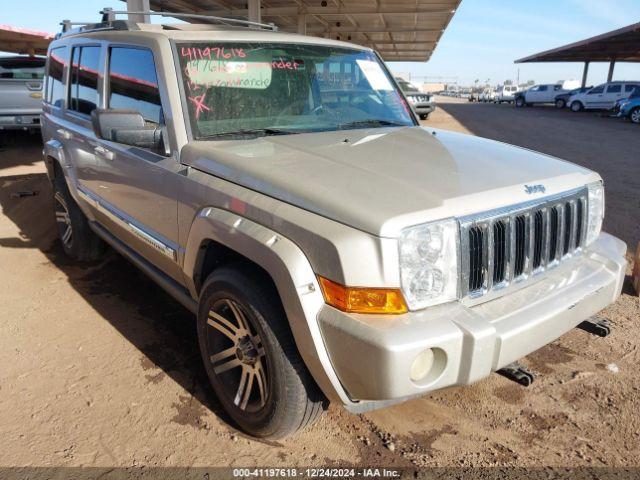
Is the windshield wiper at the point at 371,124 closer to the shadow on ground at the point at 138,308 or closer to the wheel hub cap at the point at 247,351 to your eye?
the wheel hub cap at the point at 247,351

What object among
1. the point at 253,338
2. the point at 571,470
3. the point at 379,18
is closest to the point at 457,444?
the point at 571,470

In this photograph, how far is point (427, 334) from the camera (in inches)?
73.0

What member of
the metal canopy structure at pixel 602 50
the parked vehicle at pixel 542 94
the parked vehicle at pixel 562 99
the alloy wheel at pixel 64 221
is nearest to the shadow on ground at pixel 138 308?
the alloy wheel at pixel 64 221

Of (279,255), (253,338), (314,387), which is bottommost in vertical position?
(314,387)

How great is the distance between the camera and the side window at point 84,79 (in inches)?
147

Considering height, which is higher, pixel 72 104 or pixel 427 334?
pixel 72 104

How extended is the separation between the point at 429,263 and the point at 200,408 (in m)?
1.57

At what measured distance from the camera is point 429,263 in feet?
6.44

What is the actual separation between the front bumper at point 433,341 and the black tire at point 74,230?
139 inches

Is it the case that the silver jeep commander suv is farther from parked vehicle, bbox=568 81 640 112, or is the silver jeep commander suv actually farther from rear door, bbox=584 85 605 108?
rear door, bbox=584 85 605 108

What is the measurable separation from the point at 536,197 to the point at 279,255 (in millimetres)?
1237

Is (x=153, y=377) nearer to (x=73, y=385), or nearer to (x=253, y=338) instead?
(x=73, y=385)

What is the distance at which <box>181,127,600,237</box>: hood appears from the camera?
1.98 metres

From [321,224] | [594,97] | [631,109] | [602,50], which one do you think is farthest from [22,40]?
[602,50]
